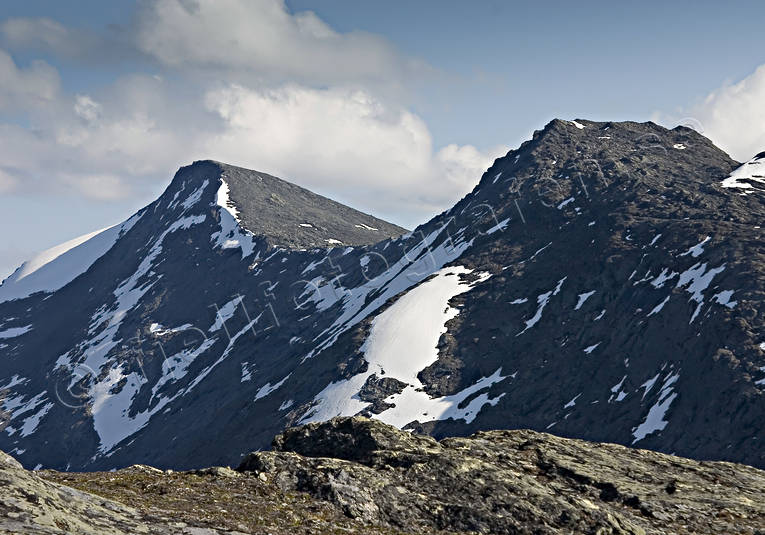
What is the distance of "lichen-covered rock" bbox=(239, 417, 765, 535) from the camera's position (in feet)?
82.2

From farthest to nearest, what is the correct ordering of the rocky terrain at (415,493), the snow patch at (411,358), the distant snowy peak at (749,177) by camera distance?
the distant snowy peak at (749,177) < the snow patch at (411,358) < the rocky terrain at (415,493)

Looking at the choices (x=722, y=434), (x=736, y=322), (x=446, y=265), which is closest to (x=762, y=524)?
(x=722, y=434)

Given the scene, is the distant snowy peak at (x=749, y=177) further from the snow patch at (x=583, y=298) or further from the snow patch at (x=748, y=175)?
the snow patch at (x=583, y=298)

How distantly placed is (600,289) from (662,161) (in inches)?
2567

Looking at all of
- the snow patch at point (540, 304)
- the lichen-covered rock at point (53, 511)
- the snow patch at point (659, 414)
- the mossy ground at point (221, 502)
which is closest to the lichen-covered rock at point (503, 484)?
the mossy ground at point (221, 502)

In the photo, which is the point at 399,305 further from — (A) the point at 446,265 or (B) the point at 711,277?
Result: (B) the point at 711,277

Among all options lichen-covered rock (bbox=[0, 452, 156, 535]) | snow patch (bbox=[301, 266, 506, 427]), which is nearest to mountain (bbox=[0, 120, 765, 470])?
snow patch (bbox=[301, 266, 506, 427])

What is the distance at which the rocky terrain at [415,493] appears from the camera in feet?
75.2

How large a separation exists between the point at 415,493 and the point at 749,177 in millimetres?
167439

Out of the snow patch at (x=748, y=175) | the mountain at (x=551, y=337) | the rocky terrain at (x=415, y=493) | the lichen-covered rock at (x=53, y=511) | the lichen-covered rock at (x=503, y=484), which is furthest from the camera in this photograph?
the snow patch at (x=748, y=175)

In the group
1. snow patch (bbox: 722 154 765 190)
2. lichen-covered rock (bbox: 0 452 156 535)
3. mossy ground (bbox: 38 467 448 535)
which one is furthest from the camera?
snow patch (bbox: 722 154 765 190)

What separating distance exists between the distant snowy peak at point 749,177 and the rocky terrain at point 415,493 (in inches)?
5926

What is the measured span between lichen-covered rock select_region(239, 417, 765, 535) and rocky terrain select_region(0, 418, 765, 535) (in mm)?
49

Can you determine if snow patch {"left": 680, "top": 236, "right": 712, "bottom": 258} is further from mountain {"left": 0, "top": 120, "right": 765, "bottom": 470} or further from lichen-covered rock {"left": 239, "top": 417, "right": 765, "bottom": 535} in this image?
lichen-covered rock {"left": 239, "top": 417, "right": 765, "bottom": 535}
